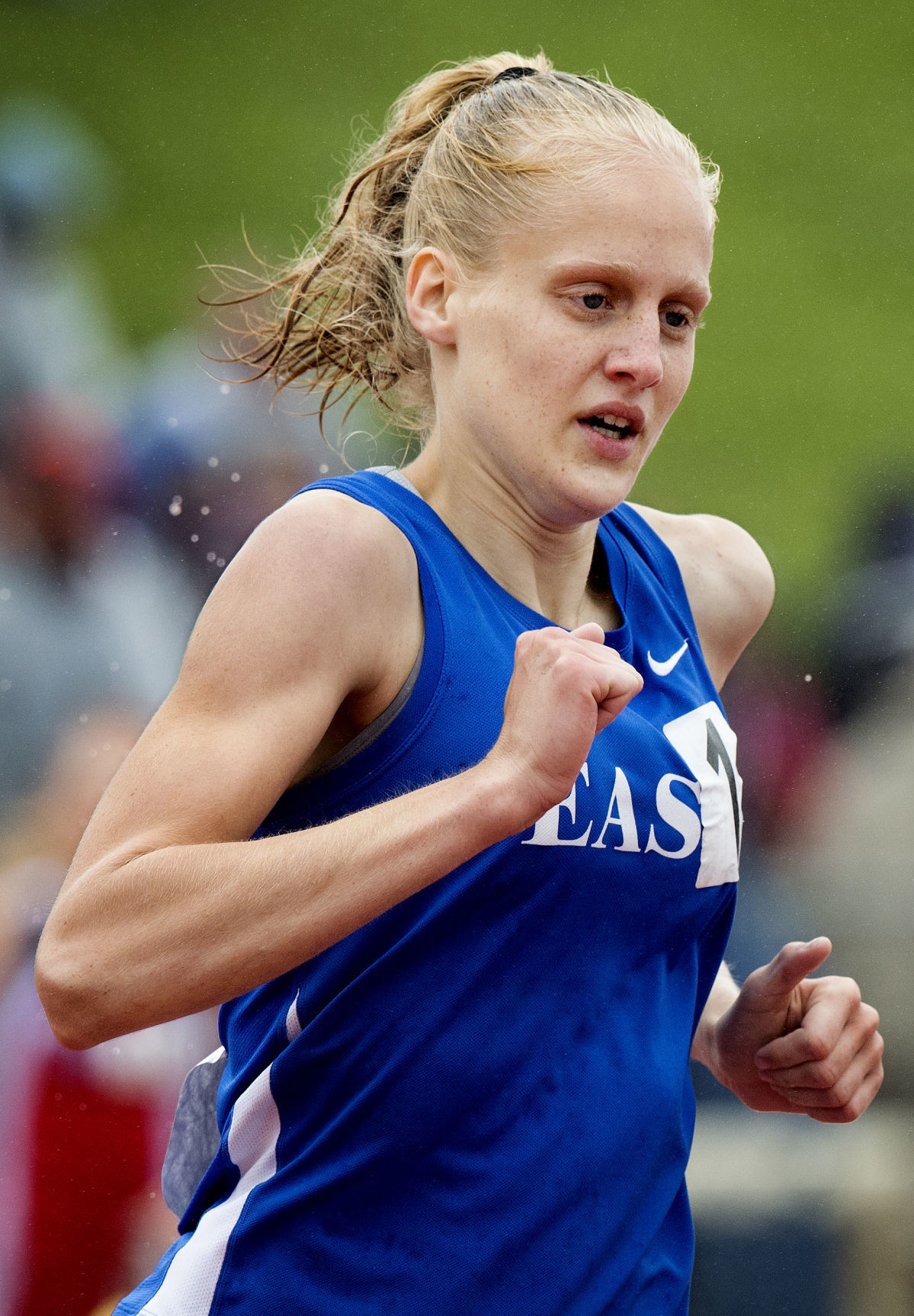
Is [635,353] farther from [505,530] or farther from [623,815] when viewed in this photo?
[623,815]

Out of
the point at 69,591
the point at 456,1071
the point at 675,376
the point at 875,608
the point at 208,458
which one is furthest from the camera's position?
the point at 875,608

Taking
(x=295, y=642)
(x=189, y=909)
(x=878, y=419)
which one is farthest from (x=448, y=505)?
(x=878, y=419)

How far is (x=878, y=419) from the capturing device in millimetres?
2656

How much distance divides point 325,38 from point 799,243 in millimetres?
1132

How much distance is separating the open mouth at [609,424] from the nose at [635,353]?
3cm

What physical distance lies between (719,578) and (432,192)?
0.41 m

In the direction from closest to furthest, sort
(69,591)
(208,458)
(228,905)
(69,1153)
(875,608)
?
(228,905), (69,1153), (69,591), (208,458), (875,608)

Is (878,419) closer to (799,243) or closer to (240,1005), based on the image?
(799,243)

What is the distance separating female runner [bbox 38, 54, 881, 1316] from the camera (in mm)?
638

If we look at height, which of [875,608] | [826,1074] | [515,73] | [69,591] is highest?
[515,73]

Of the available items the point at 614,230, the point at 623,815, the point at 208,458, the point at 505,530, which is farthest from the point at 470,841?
the point at 208,458

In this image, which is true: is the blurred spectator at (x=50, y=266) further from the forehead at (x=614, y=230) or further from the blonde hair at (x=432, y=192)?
the forehead at (x=614, y=230)

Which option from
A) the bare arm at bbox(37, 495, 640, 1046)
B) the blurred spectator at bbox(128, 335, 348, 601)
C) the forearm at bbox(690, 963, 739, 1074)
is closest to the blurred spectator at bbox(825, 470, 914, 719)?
the blurred spectator at bbox(128, 335, 348, 601)

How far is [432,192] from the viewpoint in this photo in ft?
2.96
